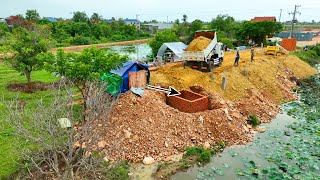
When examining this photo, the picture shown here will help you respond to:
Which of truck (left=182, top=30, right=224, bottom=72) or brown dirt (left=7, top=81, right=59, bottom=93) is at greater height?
truck (left=182, top=30, right=224, bottom=72)

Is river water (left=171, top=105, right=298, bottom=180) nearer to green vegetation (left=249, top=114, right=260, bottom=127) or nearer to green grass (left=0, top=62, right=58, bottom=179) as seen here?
green vegetation (left=249, top=114, right=260, bottom=127)

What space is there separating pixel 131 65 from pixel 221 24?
38.0 m

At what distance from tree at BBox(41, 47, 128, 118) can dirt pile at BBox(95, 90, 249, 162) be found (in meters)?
1.71

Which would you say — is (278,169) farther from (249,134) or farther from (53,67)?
(53,67)

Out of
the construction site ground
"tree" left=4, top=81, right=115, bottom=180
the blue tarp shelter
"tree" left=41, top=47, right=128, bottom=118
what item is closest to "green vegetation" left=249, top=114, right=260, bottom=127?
the construction site ground

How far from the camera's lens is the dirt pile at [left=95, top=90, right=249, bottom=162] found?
36.8 ft

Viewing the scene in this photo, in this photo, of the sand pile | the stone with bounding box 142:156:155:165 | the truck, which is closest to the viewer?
the stone with bounding box 142:156:155:165

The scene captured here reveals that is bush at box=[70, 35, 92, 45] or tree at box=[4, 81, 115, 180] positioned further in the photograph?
bush at box=[70, 35, 92, 45]

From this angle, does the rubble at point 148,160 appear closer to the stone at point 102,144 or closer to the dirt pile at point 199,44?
the stone at point 102,144

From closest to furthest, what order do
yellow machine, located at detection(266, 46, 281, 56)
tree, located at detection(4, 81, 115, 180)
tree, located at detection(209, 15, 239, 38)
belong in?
tree, located at detection(4, 81, 115, 180)
yellow machine, located at detection(266, 46, 281, 56)
tree, located at detection(209, 15, 239, 38)

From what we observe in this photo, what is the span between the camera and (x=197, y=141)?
481 inches

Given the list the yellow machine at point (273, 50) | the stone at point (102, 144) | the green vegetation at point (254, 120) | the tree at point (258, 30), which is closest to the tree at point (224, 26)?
the tree at point (258, 30)

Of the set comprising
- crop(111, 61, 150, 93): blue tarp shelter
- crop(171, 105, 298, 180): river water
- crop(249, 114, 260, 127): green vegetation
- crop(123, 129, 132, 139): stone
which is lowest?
crop(171, 105, 298, 180): river water

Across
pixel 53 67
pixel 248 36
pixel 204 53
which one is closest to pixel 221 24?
pixel 248 36
